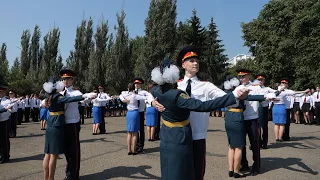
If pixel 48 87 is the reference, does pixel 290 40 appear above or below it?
above

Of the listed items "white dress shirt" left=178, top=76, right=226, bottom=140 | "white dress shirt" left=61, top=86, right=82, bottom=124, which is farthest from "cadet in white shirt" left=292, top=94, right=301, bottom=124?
"white dress shirt" left=178, top=76, right=226, bottom=140

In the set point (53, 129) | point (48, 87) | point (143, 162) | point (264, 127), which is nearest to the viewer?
point (48, 87)

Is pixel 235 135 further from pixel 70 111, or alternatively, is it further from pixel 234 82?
pixel 70 111

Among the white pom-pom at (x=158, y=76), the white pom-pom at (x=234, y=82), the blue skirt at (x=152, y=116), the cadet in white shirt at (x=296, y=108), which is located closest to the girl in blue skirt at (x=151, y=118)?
the blue skirt at (x=152, y=116)

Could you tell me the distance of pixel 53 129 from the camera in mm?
5426

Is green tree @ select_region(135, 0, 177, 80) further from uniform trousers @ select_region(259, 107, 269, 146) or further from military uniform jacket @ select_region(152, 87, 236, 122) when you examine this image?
military uniform jacket @ select_region(152, 87, 236, 122)

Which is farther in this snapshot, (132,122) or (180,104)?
(132,122)

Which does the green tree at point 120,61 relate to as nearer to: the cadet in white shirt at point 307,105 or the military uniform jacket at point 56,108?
the cadet in white shirt at point 307,105

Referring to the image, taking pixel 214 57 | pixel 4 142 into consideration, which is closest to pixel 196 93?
pixel 4 142

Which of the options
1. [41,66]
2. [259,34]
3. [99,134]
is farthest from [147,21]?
[99,134]

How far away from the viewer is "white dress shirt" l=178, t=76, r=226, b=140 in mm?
4039

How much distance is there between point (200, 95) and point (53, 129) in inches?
117

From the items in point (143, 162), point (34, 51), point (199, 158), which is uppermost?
point (34, 51)

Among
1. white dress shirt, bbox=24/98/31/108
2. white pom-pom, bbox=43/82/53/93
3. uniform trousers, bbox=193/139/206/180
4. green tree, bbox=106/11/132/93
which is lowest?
uniform trousers, bbox=193/139/206/180
